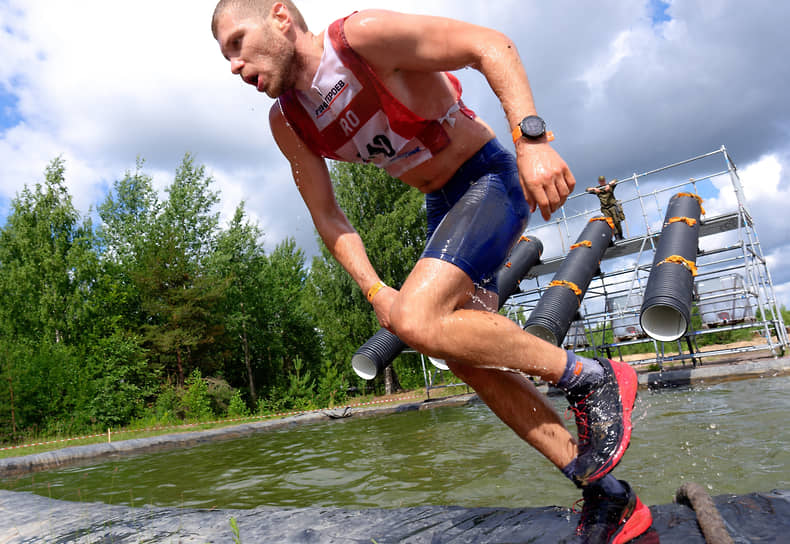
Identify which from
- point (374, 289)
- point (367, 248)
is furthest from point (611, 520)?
point (367, 248)

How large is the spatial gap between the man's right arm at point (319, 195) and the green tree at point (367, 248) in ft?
52.4

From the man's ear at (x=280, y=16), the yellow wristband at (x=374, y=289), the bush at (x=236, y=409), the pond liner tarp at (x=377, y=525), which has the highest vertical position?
the man's ear at (x=280, y=16)

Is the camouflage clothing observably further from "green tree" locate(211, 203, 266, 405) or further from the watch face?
"green tree" locate(211, 203, 266, 405)

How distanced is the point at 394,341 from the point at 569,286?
3.62 meters

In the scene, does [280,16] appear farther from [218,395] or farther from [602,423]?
[218,395]

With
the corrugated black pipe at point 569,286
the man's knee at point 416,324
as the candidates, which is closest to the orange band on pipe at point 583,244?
the corrugated black pipe at point 569,286

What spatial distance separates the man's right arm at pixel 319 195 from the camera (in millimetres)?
2025

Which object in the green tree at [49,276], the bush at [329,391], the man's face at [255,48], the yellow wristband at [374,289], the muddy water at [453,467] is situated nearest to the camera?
the man's face at [255,48]

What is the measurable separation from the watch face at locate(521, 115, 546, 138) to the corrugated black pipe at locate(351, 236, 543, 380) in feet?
24.9

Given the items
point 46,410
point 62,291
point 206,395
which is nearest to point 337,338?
point 206,395

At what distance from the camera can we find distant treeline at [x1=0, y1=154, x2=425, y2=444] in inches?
542

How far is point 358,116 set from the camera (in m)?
1.75

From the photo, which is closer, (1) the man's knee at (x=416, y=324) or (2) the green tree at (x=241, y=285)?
(1) the man's knee at (x=416, y=324)

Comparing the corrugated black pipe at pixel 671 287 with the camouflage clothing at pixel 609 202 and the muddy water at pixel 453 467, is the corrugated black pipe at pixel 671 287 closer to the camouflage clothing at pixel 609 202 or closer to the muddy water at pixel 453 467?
the muddy water at pixel 453 467
